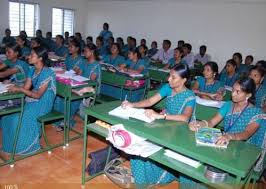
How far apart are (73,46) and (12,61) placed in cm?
140

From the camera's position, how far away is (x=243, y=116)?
2238 mm

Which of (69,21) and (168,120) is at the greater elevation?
(69,21)

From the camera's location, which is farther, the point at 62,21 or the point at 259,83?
the point at 62,21

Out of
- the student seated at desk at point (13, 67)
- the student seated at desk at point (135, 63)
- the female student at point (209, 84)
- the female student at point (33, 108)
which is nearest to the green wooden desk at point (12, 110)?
the female student at point (33, 108)

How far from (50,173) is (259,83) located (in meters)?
2.82

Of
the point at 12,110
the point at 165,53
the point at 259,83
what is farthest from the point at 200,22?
the point at 12,110

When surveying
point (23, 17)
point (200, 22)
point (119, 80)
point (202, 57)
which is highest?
point (200, 22)

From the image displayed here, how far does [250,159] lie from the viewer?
166cm

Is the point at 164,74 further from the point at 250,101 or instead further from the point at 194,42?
the point at 194,42

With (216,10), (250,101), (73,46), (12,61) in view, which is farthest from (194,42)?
(250,101)

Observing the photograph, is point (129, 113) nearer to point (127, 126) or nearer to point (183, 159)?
point (127, 126)

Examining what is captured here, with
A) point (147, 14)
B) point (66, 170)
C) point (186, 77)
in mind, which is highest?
point (147, 14)

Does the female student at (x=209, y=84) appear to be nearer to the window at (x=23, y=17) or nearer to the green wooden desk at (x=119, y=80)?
the green wooden desk at (x=119, y=80)

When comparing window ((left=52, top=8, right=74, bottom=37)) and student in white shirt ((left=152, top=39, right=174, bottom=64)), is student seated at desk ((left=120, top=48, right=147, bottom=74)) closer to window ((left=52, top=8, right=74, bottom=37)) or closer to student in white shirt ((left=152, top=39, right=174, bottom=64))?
student in white shirt ((left=152, top=39, right=174, bottom=64))
